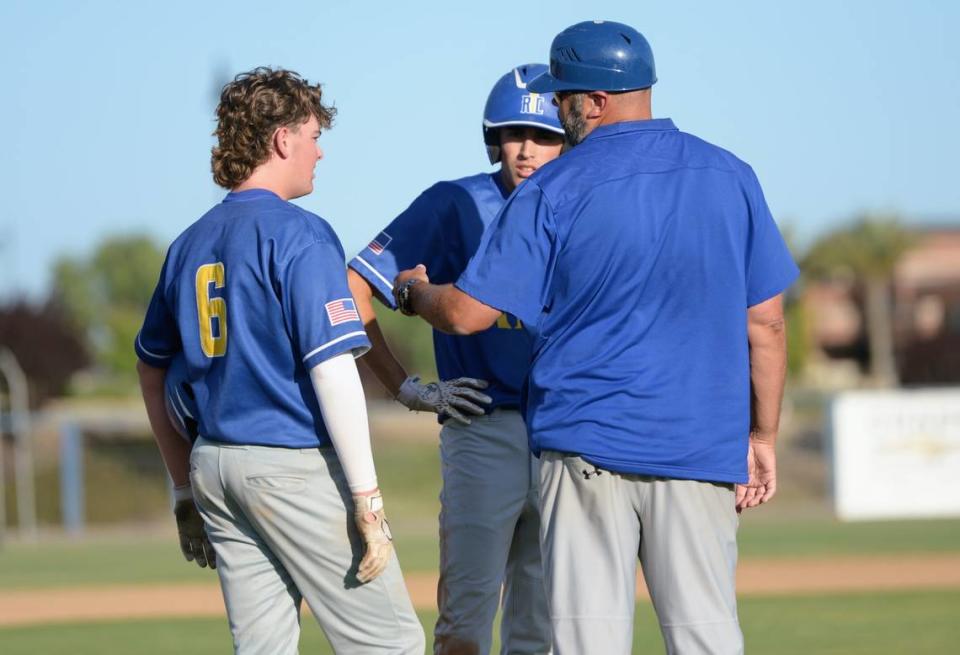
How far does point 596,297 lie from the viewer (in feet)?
12.9

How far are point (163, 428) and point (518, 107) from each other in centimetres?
188

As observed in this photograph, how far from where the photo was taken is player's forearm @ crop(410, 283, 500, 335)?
13.3 feet

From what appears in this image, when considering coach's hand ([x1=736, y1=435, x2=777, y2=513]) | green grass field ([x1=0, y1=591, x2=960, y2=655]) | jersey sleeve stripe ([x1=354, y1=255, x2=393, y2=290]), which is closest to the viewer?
coach's hand ([x1=736, y1=435, x2=777, y2=513])

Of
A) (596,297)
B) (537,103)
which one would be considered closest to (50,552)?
(537,103)

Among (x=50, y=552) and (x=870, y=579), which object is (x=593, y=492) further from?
(x=50, y=552)

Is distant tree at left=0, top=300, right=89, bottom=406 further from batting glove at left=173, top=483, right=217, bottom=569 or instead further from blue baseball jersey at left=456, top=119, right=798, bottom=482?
blue baseball jersey at left=456, top=119, right=798, bottom=482

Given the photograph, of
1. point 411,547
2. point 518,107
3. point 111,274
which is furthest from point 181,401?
point 111,274

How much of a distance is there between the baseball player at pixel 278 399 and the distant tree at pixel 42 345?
4132 centimetres

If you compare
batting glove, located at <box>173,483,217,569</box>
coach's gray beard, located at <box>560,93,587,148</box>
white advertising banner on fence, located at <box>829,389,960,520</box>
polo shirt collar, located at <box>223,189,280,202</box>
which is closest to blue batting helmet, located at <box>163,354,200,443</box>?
batting glove, located at <box>173,483,217,569</box>

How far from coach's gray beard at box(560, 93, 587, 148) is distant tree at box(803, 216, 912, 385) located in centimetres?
6137

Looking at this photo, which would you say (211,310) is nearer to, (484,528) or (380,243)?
(380,243)

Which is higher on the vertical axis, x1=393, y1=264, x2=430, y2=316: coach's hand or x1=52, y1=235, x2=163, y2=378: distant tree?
x1=393, y1=264, x2=430, y2=316: coach's hand

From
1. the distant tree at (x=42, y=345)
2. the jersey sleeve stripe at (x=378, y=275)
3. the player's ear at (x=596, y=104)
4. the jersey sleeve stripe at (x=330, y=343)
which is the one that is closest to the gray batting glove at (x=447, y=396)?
the jersey sleeve stripe at (x=378, y=275)

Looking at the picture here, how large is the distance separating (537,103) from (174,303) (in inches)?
72.4
